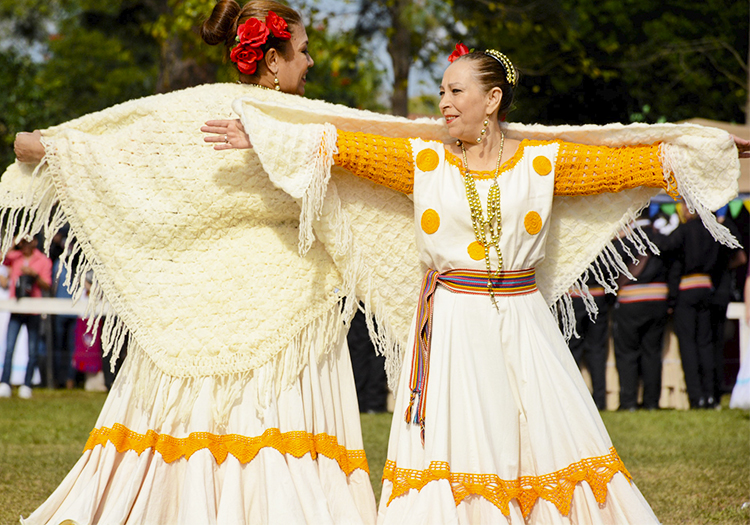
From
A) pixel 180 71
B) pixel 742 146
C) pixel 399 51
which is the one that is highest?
pixel 399 51

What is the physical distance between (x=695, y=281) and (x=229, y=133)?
701cm

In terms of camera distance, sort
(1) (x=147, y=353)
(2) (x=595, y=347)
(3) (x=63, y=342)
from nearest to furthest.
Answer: (1) (x=147, y=353) < (2) (x=595, y=347) < (3) (x=63, y=342)

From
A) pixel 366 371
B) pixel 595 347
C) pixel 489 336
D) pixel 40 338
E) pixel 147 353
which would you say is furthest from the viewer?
pixel 40 338

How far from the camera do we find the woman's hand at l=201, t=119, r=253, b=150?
3.54 metres

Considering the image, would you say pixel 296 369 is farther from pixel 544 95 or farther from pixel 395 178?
pixel 544 95

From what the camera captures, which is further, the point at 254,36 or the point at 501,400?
the point at 254,36

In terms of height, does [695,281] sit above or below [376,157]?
below

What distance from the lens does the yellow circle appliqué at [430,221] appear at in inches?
139

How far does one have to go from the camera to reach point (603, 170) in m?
3.64

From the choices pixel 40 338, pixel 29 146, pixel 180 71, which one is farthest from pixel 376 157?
pixel 40 338

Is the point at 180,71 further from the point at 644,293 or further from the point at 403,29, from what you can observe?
the point at 644,293

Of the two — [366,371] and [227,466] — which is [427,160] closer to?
[227,466]

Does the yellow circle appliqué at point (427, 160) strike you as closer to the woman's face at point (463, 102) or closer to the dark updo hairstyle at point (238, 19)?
the woman's face at point (463, 102)

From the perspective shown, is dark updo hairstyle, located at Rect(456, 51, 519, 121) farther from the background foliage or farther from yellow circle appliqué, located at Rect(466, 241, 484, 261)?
the background foliage
